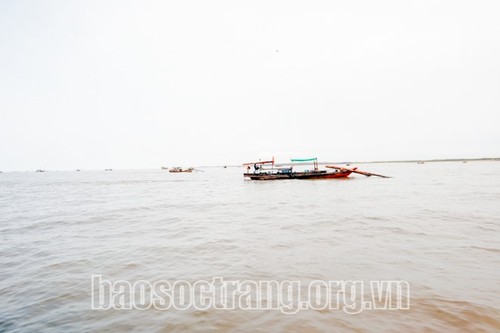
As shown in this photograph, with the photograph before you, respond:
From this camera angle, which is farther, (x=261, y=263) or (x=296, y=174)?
(x=296, y=174)

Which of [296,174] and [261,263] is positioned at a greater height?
[296,174]

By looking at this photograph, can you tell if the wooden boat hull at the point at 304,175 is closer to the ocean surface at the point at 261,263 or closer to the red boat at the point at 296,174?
the red boat at the point at 296,174

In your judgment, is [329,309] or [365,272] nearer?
[329,309]

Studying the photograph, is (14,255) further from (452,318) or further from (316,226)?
(452,318)

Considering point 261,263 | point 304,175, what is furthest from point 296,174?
point 261,263

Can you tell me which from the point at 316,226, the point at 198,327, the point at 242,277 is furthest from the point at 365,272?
the point at 316,226

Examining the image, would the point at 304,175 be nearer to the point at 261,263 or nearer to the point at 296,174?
the point at 296,174

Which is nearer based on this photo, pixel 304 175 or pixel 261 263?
pixel 261 263

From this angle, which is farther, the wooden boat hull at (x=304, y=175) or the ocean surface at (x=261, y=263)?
the wooden boat hull at (x=304, y=175)

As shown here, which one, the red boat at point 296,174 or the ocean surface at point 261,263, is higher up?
the red boat at point 296,174

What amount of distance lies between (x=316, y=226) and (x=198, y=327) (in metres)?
8.34

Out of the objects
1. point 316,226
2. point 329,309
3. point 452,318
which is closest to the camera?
point 452,318

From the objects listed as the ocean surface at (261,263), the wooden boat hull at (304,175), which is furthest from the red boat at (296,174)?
the ocean surface at (261,263)

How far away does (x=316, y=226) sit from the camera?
39.1 feet
